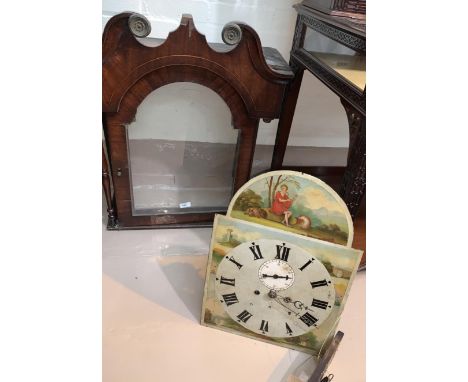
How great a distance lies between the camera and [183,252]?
1008 millimetres

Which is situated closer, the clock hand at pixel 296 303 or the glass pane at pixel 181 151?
the clock hand at pixel 296 303

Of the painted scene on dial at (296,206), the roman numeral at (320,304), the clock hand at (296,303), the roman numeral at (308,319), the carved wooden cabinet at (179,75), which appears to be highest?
the carved wooden cabinet at (179,75)

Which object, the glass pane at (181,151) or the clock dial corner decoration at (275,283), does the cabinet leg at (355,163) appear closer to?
the clock dial corner decoration at (275,283)

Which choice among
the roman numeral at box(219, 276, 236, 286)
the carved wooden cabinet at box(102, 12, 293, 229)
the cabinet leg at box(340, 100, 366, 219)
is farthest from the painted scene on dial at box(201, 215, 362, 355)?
the carved wooden cabinet at box(102, 12, 293, 229)

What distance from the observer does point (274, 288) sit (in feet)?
2.35

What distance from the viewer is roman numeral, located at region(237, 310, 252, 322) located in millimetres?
758

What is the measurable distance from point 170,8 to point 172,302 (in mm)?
812

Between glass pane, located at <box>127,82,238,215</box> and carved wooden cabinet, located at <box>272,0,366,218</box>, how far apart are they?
0.87 ft

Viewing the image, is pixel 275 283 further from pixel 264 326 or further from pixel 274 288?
pixel 264 326

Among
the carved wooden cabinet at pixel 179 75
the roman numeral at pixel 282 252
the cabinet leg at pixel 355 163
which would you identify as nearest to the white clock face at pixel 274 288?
the roman numeral at pixel 282 252

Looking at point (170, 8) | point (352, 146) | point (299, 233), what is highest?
point (170, 8)

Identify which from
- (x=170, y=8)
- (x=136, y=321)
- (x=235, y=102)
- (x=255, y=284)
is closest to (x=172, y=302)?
(x=136, y=321)

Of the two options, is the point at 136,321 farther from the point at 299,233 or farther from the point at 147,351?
the point at 299,233

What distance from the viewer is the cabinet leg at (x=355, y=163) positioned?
74 centimetres
